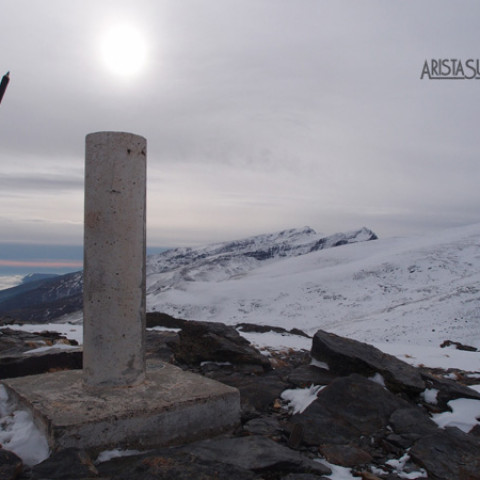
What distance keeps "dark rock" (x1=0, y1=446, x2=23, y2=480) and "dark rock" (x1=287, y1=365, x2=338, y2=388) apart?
4.05 metres

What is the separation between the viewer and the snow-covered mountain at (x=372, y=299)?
22656mm

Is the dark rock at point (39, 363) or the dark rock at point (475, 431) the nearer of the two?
the dark rock at point (475, 431)

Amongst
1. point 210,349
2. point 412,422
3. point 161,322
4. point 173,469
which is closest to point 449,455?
point 412,422

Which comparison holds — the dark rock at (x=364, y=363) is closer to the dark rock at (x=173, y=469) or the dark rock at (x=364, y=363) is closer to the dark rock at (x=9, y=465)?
the dark rock at (x=173, y=469)

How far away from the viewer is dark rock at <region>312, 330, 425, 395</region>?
679cm

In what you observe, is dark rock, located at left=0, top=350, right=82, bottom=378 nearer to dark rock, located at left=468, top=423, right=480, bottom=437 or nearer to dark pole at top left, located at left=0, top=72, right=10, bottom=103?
dark pole at top left, located at left=0, top=72, right=10, bottom=103

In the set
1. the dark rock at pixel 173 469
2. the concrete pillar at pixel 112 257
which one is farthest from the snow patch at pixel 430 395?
the concrete pillar at pixel 112 257

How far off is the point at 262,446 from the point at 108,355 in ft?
6.77

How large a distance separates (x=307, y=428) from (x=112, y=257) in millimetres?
2966

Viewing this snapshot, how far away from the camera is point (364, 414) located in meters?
5.78

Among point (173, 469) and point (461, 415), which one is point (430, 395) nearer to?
point (461, 415)

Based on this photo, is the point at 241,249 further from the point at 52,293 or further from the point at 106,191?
the point at 106,191

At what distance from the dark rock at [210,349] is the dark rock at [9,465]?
454 cm

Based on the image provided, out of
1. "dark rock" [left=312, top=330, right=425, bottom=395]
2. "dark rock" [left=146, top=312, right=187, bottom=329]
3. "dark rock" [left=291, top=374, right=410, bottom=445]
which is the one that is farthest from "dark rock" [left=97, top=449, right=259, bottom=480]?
"dark rock" [left=146, top=312, right=187, bottom=329]
